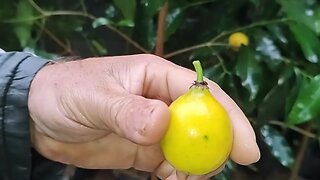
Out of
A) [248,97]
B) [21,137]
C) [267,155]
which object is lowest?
[267,155]

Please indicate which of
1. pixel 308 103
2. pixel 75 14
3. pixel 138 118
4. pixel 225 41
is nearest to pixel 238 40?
pixel 225 41

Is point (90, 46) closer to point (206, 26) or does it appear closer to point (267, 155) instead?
point (206, 26)

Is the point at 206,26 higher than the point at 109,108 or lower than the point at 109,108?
lower

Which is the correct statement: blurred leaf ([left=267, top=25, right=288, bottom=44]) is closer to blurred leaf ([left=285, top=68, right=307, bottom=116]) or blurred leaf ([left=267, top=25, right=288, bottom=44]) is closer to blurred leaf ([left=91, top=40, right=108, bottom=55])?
blurred leaf ([left=285, top=68, right=307, bottom=116])

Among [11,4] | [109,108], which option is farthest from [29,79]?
[11,4]

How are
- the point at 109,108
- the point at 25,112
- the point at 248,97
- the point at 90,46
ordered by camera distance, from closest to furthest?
the point at 109,108 → the point at 25,112 → the point at 248,97 → the point at 90,46

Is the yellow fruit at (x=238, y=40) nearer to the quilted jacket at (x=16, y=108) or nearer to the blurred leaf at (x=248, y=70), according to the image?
the blurred leaf at (x=248, y=70)
